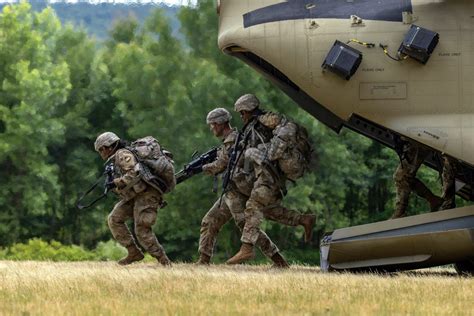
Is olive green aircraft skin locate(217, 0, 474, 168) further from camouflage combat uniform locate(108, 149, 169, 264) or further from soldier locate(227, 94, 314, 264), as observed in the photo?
camouflage combat uniform locate(108, 149, 169, 264)

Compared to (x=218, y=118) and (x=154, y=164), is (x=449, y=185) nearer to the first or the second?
(x=218, y=118)

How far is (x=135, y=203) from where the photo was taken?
1845 centimetres

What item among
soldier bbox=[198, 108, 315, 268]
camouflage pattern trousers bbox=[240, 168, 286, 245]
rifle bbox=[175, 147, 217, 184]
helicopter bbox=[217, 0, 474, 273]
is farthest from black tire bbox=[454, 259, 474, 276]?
rifle bbox=[175, 147, 217, 184]

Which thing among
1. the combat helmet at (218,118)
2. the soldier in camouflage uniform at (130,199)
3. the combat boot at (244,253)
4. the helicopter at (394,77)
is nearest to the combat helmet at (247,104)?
the combat helmet at (218,118)

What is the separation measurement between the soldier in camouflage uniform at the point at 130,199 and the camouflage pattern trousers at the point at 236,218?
89 cm

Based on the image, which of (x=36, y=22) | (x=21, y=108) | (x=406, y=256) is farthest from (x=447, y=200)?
(x=36, y=22)

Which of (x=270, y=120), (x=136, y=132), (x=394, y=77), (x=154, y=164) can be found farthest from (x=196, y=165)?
(x=136, y=132)

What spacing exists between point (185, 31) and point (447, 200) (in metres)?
25.5

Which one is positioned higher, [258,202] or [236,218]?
[258,202]

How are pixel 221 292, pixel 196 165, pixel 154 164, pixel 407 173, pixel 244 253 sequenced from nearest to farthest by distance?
1. pixel 221 292
2. pixel 154 164
3. pixel 244 253
4. pixel 407 173
5. pixel 196 165

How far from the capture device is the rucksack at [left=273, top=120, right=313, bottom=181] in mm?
18172

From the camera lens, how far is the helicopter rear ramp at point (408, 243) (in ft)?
56.7

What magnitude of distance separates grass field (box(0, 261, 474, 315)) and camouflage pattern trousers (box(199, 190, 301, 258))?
105 centimetres

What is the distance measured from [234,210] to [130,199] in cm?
150
